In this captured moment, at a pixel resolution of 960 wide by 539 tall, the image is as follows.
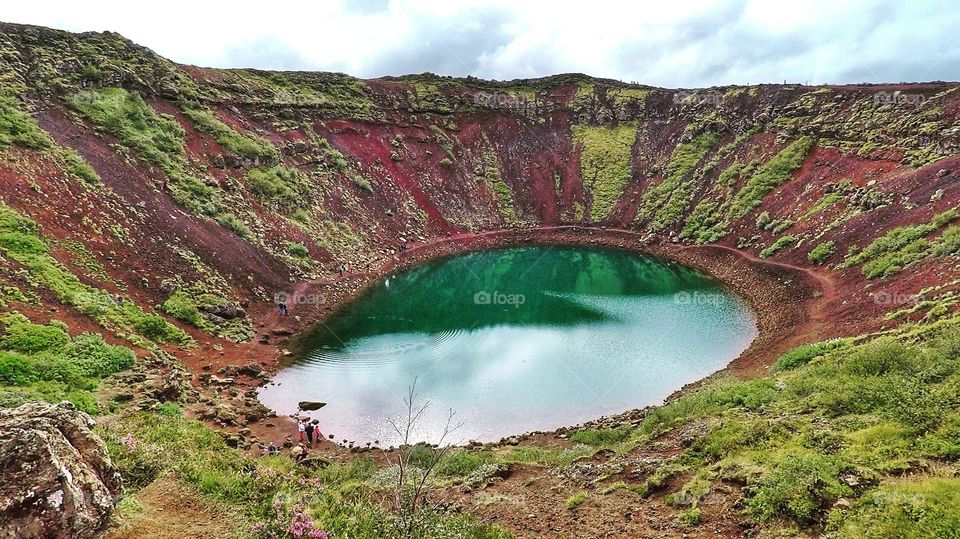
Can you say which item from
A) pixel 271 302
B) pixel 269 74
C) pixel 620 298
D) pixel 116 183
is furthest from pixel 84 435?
pixel 269 74

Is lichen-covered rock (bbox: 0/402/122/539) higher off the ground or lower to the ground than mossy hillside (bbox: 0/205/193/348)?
lower

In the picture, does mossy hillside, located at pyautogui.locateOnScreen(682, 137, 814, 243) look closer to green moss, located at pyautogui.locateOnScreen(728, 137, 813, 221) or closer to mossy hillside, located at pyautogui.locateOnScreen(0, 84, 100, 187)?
green moss, located at pyautogui.locateOnScreen(728, 137, 813, 221)

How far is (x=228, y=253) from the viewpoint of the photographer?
3300 cm

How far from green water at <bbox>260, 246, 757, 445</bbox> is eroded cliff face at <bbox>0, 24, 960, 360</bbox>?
5728mm

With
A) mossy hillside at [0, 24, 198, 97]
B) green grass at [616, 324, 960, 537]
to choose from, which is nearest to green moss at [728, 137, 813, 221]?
green grass at [616, 324, 960, 537]

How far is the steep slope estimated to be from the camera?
24.1m

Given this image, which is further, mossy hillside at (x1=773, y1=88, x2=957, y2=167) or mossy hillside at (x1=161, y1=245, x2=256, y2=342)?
mossy hillside at (x1=773, y1=88, x2=957, y2=167)

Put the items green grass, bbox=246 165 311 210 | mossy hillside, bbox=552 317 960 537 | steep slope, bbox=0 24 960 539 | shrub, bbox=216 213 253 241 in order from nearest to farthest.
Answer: mossy hillside, bbox=552 317 960 537, steep slope, bbox=0 24 960 539, shrub, bbox=216 213 253 241, green grass, bbox=246 165 311 210

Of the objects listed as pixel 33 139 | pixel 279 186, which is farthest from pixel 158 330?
pixel 279 186

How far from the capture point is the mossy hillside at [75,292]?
71.5 ft

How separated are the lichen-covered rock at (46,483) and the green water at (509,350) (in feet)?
45.1

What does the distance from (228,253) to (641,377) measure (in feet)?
87.1

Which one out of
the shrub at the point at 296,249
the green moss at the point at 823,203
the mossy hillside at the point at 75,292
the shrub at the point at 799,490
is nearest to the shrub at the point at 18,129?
the mossy hillside at the point at 75,292

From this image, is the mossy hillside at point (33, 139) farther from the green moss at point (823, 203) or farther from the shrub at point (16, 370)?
the green moss at point (823, 203)
